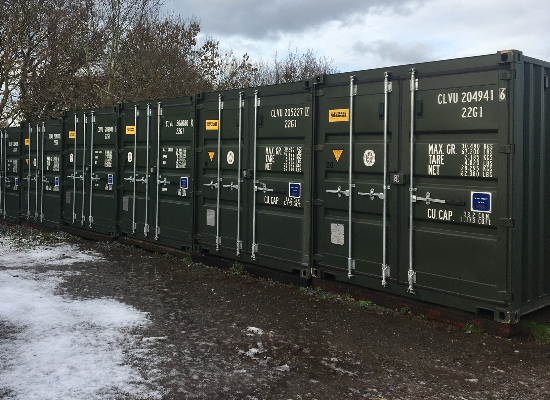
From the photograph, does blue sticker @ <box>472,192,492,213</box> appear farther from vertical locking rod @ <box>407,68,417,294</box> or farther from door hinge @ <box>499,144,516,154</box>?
vertical locking rod @ <box>407,68,417,294</box>

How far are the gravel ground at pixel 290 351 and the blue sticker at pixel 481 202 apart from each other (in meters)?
1.30

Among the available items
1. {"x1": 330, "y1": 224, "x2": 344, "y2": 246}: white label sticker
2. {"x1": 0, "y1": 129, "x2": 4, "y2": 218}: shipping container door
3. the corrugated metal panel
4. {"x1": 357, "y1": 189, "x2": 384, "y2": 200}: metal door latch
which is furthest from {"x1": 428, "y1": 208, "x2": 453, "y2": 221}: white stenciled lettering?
{"x1": 0, "y1": 129, "x2": 4, "y2": 218}: shipping container door

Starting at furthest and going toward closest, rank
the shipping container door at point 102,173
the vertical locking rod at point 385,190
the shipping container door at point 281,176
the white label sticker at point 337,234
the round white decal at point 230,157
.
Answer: the shipping container door at point 102,173
the round white decal at point 230,157
the shipping container door at point 281,176
the white label sticker at point 337,234
the vertical locking rod at point 385,190

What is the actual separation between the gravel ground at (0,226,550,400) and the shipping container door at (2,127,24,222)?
921cm

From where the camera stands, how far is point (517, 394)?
4441mm

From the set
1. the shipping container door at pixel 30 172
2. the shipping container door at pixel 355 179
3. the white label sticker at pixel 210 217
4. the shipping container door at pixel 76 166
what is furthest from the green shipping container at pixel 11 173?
the shipping container door at pixel 355 179

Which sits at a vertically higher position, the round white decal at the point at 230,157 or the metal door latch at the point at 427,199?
the round white decal at the point at 230,157

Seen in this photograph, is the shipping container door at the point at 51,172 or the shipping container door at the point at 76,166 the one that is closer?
the shipping container door at the point at 76,166

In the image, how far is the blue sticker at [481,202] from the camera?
5988 millimetres

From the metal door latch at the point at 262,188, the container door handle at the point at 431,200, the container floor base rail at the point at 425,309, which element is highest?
the metal door latch at the point at 262,188

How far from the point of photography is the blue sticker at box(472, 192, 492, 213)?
19.6 ft

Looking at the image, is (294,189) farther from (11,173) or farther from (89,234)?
(11,173)

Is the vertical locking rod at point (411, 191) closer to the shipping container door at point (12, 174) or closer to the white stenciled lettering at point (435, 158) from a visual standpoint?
the white stenciled lettering at point (435, 158)

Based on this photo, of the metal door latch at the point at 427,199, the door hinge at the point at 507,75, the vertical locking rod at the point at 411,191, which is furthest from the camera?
the vertical locking rod at the point at 411,191
